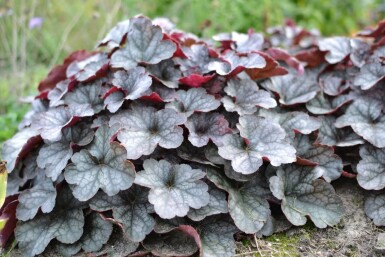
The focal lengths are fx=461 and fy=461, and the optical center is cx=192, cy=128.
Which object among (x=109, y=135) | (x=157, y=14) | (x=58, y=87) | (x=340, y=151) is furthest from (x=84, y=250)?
(x=157, y=14)

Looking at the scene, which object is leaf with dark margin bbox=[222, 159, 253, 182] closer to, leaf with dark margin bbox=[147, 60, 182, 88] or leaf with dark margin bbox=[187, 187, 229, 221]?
leaf with dark margin bbox=[187, 187, 229, 221]

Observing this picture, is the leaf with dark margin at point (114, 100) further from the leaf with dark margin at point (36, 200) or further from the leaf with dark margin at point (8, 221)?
the leaf with dark margin at point (8, 221)

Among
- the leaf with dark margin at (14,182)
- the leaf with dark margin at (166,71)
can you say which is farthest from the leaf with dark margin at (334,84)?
the leaf with dark margin at (14,182)

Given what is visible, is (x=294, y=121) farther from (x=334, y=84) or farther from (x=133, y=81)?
(x=133, y=81)

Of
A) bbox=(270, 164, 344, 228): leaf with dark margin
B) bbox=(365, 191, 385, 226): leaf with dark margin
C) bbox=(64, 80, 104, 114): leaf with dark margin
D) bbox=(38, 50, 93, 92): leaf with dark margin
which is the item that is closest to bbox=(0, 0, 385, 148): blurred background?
bbox=(38, 50, 93, 92): leaf with dark margin

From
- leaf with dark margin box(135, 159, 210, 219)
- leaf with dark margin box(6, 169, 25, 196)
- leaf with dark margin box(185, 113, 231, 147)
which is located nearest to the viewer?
leaf with dark margin box(135, 159, 210, 219)

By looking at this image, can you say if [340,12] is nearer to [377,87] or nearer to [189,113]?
[377,87]

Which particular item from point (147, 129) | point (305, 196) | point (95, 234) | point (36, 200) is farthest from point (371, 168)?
point (36, 200)
